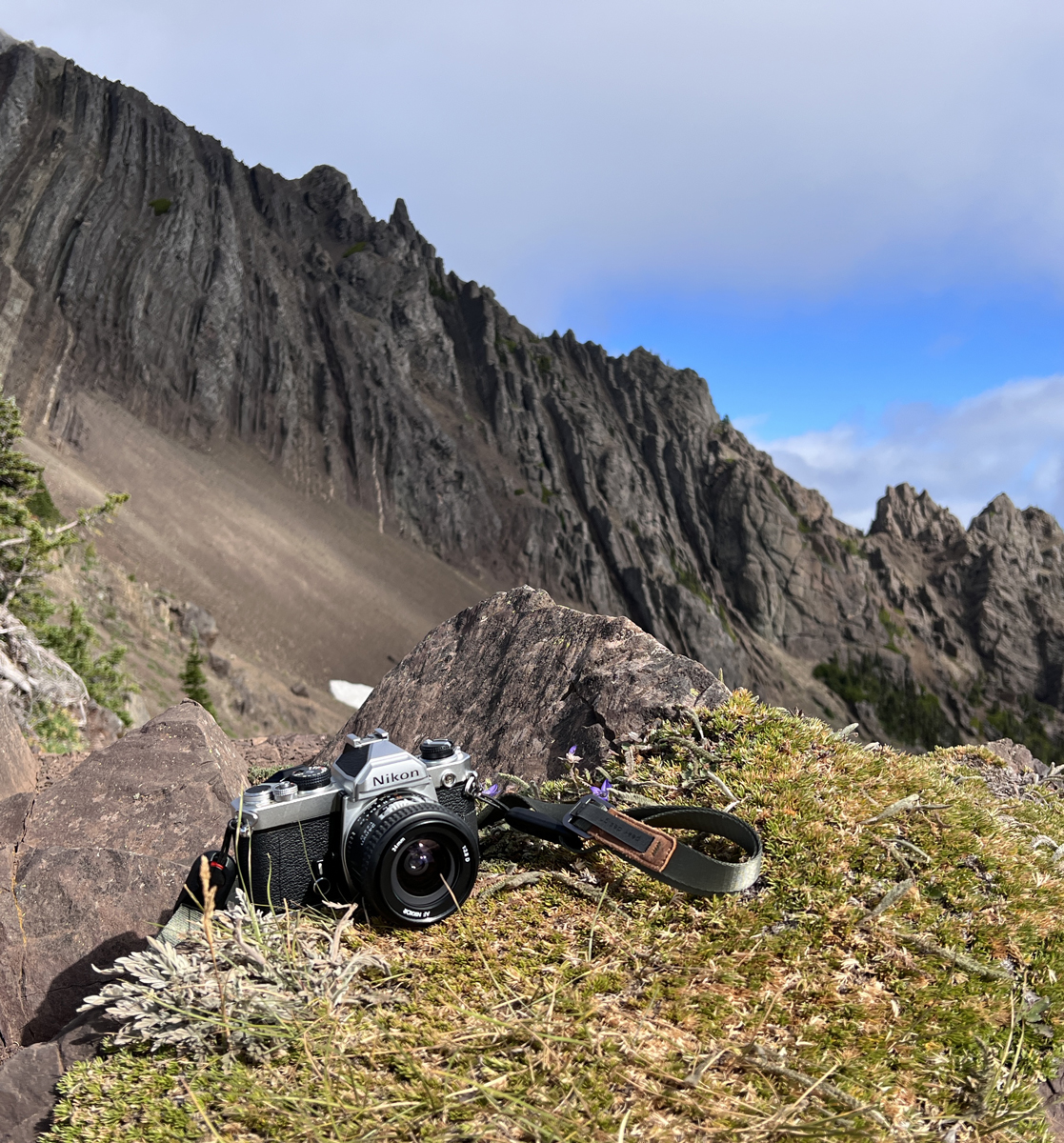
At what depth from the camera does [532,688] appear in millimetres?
5297

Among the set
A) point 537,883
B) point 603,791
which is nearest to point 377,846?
point 537,883

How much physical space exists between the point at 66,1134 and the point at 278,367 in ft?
279

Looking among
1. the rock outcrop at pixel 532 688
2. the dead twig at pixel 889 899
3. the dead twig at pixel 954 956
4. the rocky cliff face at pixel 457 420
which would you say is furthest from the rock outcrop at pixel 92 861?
the rocky cliff face at pixel 457 420

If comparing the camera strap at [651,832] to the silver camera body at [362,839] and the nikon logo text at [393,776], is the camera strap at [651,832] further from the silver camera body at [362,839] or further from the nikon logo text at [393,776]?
the nikon logo text at [393,776]

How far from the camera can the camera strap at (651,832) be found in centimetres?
281

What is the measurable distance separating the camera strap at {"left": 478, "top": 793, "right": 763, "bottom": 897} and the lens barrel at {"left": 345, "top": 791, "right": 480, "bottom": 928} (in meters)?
0.43

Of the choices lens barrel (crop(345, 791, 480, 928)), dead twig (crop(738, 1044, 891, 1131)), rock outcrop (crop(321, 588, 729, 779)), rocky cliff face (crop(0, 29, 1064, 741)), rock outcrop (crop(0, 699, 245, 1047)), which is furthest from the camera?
rocky cliff face (crop(0, 29, 1064, 741))

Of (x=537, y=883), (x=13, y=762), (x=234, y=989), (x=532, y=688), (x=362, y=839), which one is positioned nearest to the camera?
(x=234, y=989)

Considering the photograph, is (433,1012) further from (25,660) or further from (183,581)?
(183,581)

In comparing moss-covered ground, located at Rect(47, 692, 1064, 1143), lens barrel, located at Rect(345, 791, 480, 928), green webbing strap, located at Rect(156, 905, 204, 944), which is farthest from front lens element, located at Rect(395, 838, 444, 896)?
green webbing strap, located at Rect(156, 905, 204, 944)

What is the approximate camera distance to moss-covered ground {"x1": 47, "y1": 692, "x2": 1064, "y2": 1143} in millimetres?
2031

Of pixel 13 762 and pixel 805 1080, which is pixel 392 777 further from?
pixel 13 762

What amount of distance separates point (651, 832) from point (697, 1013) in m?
0.64

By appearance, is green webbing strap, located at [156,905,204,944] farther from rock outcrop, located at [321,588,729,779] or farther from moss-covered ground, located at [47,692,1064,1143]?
rock outcrop, located at [321,588,729,779]
